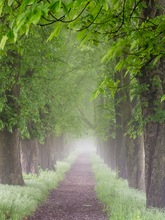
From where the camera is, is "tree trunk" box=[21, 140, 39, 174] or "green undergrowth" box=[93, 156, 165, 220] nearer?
"green undergrowth" box=[93, 156, 165, 220]

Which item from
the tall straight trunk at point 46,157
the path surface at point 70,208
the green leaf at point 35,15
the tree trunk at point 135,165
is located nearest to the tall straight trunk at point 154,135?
the path surface at point 70,208

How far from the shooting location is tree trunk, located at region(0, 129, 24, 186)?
12922 mm

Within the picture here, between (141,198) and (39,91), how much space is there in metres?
6.61

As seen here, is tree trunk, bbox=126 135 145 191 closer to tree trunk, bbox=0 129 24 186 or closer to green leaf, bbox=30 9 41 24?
tree trunk, bbox=0 129 24 186

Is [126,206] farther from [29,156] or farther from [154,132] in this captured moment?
[29,156]

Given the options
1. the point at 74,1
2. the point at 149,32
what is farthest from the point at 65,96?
the point at 74,1

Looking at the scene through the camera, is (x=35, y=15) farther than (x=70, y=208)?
No

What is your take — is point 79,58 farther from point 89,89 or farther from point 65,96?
point 89,89

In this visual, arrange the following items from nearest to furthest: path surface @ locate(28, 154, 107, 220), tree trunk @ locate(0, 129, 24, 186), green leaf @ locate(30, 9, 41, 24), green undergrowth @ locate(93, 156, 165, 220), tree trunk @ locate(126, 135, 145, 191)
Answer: green leaf @ locate(30, 9, 41, 24) < green undergrowth @ locate(93, 156, 165, 220) < path surface @ locate(28, 154, 107, 220) < tree trunk @ locate(0, 129, 24, 186) < tree trunk @ locate(126, 135, 145, 191)

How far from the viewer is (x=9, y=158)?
42.7ft

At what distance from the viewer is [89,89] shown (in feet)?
108

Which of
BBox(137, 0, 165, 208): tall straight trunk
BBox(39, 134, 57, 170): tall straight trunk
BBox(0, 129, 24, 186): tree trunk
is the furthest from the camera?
BBox(39, 134, 57, 170): tall straight trunk

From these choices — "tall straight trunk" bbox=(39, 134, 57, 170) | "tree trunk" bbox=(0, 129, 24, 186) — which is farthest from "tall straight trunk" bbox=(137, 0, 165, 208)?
"tall straight trunk" bbox=(39, 134, 57, 170)

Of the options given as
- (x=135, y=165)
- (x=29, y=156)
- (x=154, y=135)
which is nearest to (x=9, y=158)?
(x=135, y=165)
